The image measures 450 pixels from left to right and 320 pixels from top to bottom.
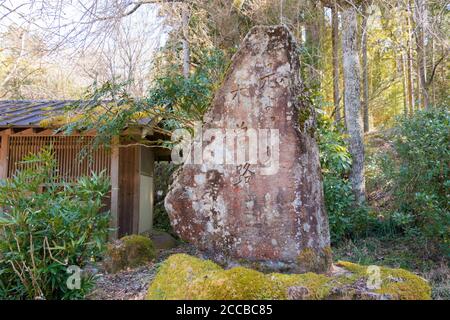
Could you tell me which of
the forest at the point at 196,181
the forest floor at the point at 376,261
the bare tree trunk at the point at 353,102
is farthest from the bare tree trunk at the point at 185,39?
the forest floor at the point at 376,261

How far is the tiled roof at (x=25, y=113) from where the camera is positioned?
684 centimetres

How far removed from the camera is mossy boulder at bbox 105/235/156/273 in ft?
15.8

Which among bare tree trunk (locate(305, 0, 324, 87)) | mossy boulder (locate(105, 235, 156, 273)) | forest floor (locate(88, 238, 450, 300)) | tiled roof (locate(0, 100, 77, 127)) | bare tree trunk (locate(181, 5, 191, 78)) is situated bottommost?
forest floor (locate(88, 238, 450, 300))

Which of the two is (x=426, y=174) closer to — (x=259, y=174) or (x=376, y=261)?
(x=376, y=261)

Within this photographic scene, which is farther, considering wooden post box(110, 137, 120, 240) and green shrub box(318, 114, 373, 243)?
wooden post box(110, 137, 120, 240)

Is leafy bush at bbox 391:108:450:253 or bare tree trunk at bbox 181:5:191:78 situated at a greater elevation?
bare tree trunk at bbox 181:5:191:78

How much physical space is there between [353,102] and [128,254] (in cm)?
568

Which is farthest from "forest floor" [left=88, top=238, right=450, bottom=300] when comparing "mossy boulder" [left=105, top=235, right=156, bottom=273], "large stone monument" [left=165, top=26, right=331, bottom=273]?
"large stone monument" [left=165, top=26, right=331, bottom=273]

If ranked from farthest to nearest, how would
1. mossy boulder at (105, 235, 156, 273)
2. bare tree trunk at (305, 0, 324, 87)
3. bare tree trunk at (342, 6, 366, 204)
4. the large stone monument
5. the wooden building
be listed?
1. bare tree trunk at (305, 0, 324, 87)
2. bare tree trunk at (342, 6, 366, 204)
3. the wooden building
4. mossy boulder at (105, 235, 156, 273)
5. the large stone monument

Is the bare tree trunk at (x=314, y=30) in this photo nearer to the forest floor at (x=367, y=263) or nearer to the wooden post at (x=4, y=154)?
the forest floor at (x=367, y=263)

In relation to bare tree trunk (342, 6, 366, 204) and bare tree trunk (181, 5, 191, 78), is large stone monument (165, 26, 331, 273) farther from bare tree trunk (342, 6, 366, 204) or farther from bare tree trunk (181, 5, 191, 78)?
bare tree trunk (181, 5, 191, 78)

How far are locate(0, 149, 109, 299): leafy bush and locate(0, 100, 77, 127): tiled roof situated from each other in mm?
3529
